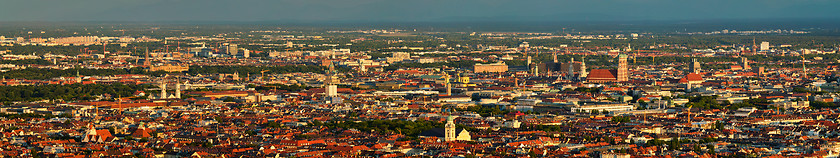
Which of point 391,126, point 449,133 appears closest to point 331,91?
point 391,126

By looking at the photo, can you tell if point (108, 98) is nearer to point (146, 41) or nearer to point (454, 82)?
point (454, 82)

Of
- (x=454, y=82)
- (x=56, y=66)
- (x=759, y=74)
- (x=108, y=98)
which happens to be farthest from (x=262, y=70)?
(x=108, y=98)

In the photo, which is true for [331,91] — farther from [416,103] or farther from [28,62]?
[28,62]

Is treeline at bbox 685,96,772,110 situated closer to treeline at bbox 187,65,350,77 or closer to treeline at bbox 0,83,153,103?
treeline at bbox 0,83,153,103

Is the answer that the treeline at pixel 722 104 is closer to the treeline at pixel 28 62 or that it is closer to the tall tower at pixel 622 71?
the tall tower at pixel 622 71

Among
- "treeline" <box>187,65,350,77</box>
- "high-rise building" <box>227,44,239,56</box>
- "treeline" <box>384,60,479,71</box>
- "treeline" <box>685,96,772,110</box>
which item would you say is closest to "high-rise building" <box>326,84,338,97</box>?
"treeline" <box>685,96,772,110</box>

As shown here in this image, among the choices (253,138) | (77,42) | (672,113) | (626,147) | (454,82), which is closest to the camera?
(626,147)

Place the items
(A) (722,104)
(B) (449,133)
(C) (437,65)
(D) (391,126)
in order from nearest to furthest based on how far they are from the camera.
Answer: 1. (B) (449,133)
2. (D) (391,126)
3. (A) (722,104)
4. (C) (437,65)
